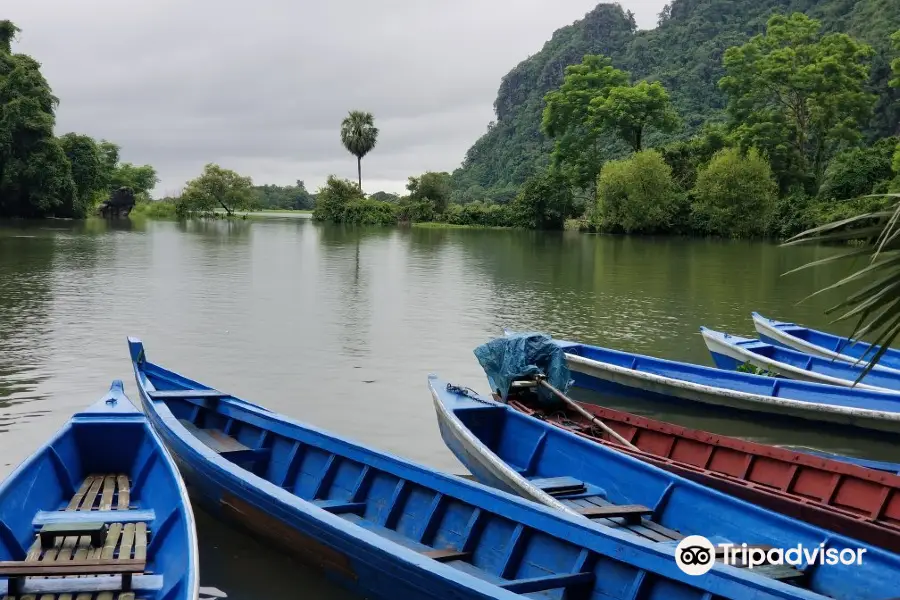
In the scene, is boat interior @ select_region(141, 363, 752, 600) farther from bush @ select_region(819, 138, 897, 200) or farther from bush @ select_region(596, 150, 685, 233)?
bush @ select_region(596, 150, 685, 233)

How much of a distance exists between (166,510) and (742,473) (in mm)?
5611

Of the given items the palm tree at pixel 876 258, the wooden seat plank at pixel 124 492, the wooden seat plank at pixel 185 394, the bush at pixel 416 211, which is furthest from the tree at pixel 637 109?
the palm tree at pixel 876 258

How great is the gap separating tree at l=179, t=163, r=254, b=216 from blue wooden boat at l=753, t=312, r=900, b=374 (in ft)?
303

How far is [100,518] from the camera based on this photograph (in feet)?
20.9

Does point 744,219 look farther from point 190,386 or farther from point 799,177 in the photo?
point 190,386

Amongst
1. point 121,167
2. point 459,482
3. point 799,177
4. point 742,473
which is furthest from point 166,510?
point 121,167

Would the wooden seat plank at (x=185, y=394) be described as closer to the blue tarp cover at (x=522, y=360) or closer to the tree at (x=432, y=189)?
the blue tarp cover at (x=522, y=360)

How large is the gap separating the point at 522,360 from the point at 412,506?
4155mm

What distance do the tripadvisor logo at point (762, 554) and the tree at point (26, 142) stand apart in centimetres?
7248

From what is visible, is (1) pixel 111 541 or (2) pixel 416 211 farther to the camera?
(2) pixel 416 211

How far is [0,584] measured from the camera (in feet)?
17.0

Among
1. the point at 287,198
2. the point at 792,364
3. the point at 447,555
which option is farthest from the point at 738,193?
the point at 287,198

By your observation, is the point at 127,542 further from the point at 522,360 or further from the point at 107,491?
the point at 522,360

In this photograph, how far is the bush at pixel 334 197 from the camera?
9331 centimetres
